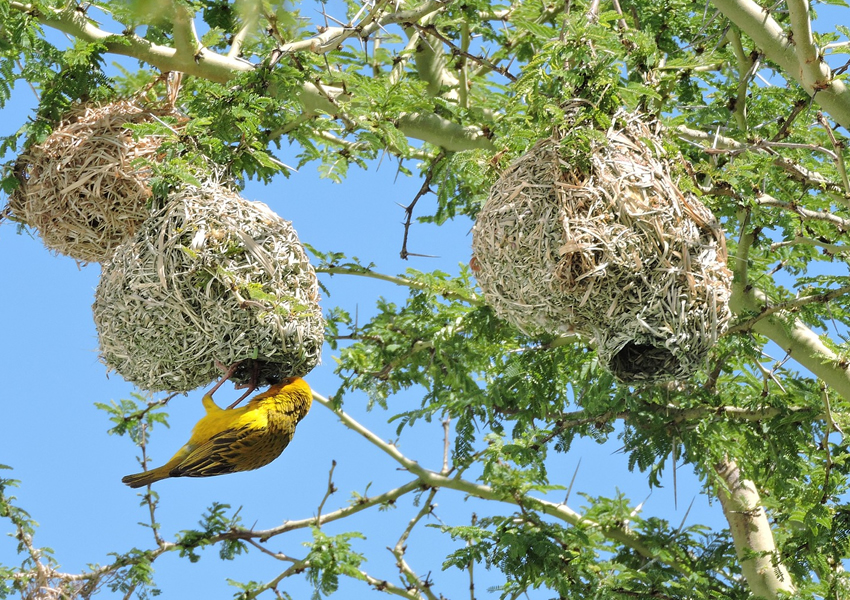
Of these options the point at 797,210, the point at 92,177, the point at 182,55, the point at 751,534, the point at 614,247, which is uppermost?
the point at 182,55

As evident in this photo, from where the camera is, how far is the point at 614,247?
2.89m

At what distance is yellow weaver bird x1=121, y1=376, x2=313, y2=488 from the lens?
3285 mm

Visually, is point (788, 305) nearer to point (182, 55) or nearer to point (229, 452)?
point (229, 452)

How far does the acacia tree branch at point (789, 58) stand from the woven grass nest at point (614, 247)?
0.66 meters

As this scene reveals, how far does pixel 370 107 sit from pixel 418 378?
190cm

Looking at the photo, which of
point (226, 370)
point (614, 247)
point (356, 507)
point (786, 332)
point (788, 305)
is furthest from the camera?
point (356, 507)

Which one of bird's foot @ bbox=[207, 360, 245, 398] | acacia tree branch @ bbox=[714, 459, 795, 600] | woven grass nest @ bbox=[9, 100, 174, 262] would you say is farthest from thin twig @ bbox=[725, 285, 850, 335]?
woven grass nest @ bbox=[9, 100, 174, 262]

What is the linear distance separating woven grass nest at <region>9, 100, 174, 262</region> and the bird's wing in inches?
32.6

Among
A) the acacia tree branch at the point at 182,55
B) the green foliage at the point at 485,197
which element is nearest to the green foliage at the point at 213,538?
the green foliage at the point at 485,197

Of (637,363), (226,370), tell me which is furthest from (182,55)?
(637,363)

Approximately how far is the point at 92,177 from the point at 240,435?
Answer: 42.9 inches

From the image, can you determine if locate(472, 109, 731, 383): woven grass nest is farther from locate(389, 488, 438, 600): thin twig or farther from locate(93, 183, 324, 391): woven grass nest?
locate(389, 488, 438, 600): thin twig

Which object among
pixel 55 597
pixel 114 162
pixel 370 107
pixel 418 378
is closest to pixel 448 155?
pixel 370 107

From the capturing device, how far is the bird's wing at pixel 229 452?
3.28 meters
